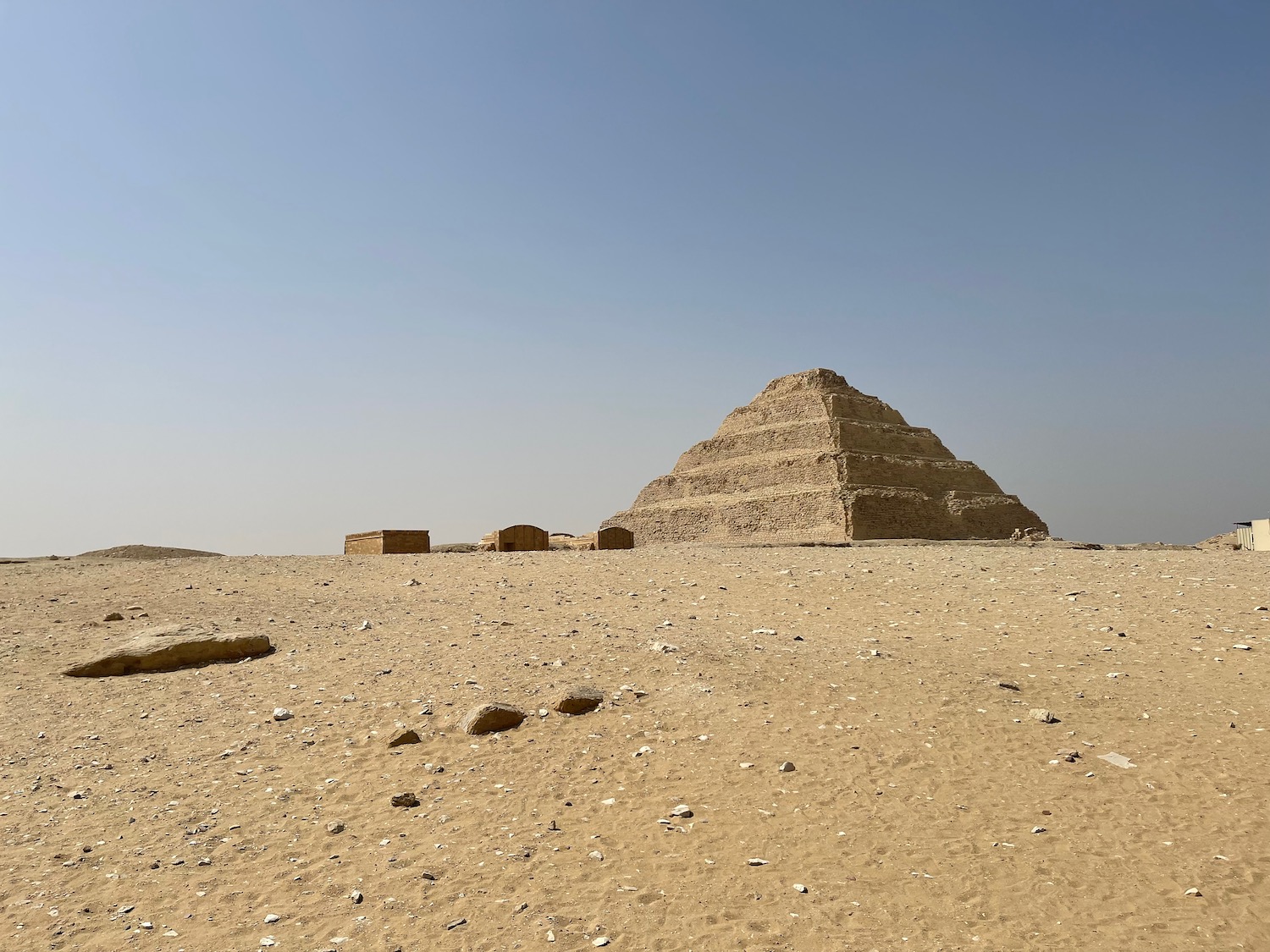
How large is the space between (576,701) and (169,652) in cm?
440

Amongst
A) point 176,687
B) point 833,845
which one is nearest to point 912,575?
point 833,845

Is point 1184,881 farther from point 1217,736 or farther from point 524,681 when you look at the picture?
point 524,681

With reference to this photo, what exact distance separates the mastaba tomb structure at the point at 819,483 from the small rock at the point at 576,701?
3597 cm

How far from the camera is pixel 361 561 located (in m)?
13.1

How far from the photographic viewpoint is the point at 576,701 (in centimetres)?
557

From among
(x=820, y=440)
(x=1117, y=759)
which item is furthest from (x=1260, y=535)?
(x=820, y=440)

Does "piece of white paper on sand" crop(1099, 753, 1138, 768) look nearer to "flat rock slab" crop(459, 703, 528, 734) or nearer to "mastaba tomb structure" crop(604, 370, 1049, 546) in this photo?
"flat rock slab" crop(459, 703, 528, 734)

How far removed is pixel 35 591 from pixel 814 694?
10351 millimetres

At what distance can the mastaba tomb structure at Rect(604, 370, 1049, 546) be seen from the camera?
4416cm

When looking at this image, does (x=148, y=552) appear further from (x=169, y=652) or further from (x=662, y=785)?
(x=662, y=785)

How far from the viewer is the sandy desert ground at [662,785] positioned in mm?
3369

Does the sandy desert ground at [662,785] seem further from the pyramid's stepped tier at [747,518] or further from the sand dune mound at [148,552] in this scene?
the pyramid's stepped tier at [747,518]

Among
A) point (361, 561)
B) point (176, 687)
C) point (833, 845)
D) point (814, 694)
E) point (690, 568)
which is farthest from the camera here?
point (361, 561)

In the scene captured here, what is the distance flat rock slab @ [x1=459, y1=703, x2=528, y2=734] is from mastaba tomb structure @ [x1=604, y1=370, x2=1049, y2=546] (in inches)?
1434
